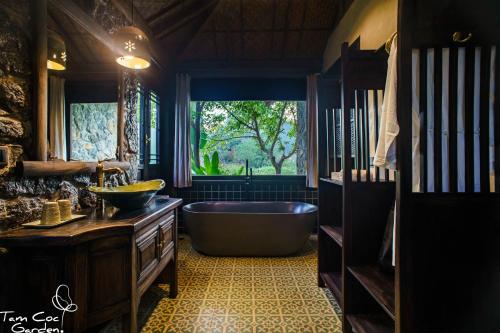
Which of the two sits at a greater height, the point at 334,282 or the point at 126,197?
the point at 126,197

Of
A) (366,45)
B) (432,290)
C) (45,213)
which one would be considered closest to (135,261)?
(45,213)

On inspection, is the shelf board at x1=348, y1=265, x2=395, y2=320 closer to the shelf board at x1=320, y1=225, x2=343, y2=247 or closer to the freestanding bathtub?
the shelf board at x1=320, y1=225, x2=343, y2=247

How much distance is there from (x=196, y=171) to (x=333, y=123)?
2.87 m

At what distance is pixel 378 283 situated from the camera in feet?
4.91

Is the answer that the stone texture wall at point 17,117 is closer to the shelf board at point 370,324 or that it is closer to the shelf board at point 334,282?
the shelf board at point 370,324

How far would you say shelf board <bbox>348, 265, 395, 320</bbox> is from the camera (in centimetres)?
129

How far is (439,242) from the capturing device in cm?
115

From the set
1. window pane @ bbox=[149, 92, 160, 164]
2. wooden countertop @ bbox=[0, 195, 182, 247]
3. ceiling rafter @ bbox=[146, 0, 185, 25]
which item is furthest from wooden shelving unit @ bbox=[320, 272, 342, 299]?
ceiling rafter @ bbox=[146, 0, 185, 25]

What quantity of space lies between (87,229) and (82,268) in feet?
0.61

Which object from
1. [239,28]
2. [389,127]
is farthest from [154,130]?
[389,127]

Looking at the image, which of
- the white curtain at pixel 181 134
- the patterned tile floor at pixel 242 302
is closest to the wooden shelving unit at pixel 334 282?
the patterned tile floor at pixel 242 302

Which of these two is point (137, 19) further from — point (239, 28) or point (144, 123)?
point (239, 28)

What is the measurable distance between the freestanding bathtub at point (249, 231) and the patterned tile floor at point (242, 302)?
196mm

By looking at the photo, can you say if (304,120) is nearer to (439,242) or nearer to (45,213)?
(439,242)
